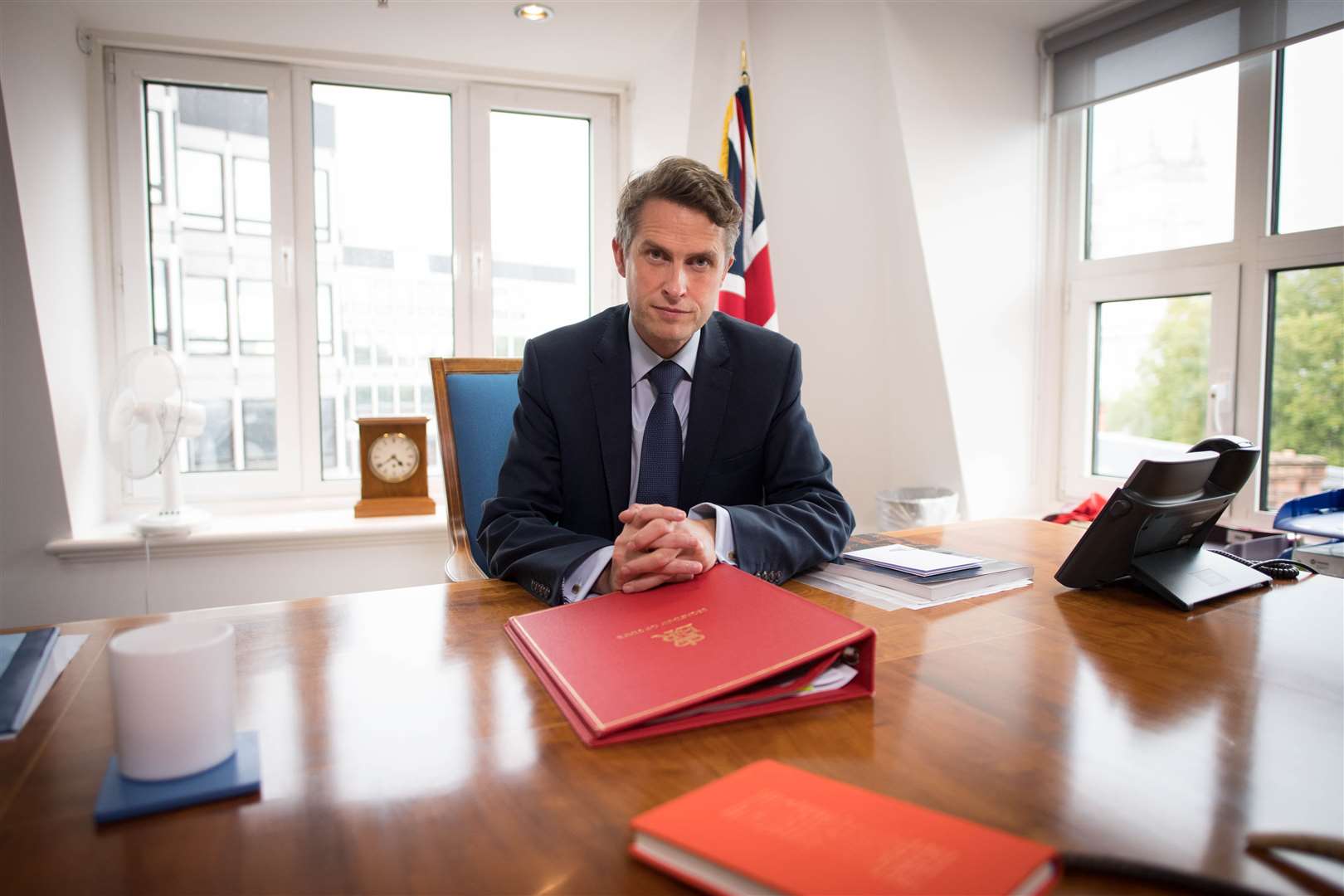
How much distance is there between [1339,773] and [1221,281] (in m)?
2.72

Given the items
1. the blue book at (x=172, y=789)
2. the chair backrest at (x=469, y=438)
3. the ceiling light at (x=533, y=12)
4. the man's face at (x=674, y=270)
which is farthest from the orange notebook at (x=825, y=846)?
the ceiling light at (x=533, y=12)

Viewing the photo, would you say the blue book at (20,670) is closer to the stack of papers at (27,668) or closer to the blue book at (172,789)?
the stack of papers at (27,668)

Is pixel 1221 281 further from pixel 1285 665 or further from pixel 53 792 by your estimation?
pixel 53 792

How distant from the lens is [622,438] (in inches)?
57.9

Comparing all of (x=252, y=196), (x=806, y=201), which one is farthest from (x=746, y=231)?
(x=252, y=196)

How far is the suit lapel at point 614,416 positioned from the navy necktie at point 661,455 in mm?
35

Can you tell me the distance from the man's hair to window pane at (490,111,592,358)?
2.10 metres

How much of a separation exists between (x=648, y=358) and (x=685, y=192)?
32cm

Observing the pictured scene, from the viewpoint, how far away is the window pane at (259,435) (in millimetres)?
3318

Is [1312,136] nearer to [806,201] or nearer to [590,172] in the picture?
[806,201]

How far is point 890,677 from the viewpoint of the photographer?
82 centimetres

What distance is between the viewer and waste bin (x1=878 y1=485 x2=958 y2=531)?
2973 mm

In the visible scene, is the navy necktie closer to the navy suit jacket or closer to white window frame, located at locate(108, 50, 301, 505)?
the navy suit jacket

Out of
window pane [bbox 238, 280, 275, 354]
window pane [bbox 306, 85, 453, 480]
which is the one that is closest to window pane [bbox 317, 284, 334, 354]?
window pane [bbox 306, 85, 453, 480]
